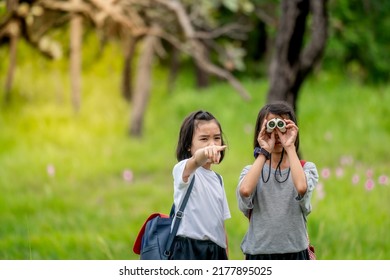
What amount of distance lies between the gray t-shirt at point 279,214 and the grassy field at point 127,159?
5.41 ft

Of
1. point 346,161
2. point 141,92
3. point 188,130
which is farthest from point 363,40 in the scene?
point 188,130

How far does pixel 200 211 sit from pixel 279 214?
0.40 meters

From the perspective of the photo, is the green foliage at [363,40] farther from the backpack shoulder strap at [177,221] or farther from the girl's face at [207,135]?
the backpack shoulder strap at [177,221]

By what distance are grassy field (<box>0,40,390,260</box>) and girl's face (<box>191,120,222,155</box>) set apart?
1.47 metres

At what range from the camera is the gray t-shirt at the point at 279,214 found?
407 cm

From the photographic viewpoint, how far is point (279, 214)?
407 centimetres

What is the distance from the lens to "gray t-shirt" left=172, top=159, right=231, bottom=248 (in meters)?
4.14

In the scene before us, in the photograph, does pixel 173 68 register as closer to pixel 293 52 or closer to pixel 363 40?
pixel 363 40

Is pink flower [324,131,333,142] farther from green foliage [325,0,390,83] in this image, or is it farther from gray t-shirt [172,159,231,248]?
gray t-shirt [172,159,231,248]

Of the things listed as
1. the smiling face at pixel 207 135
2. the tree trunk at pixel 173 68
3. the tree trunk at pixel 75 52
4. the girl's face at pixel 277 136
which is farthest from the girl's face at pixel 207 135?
the tree trunk at pixel 173 68

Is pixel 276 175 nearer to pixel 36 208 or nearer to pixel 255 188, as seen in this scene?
pixel 255 188
